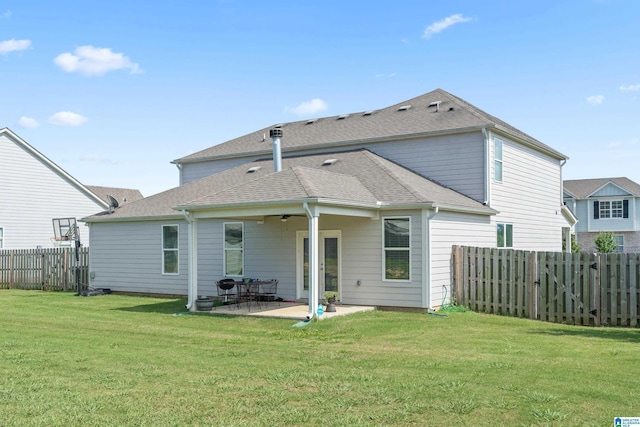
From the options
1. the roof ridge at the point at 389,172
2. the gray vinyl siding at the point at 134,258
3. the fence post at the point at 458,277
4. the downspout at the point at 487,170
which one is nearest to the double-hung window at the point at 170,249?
the gray vinyl siding at the point at 134,258

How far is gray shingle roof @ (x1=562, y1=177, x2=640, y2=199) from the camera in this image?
154 feet

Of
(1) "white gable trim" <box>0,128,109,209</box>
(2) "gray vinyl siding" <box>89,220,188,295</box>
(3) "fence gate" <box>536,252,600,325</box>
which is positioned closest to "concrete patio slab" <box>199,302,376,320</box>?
(2) "gray vinyl siding" <box>89,220,188,295</box>

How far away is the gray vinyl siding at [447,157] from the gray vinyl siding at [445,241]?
1.35 metres

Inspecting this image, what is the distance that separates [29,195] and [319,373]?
27.1 metres

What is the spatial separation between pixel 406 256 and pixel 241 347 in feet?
20.7

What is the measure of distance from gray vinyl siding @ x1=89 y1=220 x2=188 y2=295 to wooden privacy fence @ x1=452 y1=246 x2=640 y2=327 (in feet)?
31.2

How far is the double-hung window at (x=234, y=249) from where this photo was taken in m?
19.2

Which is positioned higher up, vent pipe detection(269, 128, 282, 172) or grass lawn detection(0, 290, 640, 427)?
vent pipe detection(269, 128, 282, 172)

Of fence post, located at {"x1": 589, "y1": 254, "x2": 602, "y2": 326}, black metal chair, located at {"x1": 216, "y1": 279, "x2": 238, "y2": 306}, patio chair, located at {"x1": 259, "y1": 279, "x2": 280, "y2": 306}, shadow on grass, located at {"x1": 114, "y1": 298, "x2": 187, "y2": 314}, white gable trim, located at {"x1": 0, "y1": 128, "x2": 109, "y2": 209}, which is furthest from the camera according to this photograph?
white gable trim, located at {"x1": 0, "y1": 128, "x2": 109, "y2": 209}

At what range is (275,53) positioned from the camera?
1988 cm

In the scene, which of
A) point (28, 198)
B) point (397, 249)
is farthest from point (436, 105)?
point (28, 198)

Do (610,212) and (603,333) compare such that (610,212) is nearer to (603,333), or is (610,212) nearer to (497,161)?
(497,161)

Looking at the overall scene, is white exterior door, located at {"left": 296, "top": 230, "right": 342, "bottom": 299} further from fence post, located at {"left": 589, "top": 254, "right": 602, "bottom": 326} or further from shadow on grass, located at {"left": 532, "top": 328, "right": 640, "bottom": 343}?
fence post, located at {"left": 589, "top": 254, "right": 602, "bottom": 326}

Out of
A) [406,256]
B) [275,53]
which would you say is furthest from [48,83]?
[406,256]
